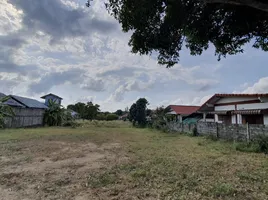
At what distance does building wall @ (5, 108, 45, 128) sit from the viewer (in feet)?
68.6

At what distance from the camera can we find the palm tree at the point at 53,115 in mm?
27641

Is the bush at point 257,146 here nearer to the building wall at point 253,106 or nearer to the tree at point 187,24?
the building wall at point 253,106

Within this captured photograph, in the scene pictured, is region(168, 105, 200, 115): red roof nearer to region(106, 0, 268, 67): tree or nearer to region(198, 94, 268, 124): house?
region(198, 94, 268, 124): house

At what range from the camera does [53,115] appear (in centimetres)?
2764

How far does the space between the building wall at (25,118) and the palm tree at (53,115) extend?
0.71m

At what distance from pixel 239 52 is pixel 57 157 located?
22.8ft

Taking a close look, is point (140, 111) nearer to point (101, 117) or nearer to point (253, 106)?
point (253, 106)

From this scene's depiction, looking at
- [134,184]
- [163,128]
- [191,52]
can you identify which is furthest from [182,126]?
[134,184]

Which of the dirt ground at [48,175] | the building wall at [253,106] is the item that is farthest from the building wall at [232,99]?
the dirt ground at [48,175]

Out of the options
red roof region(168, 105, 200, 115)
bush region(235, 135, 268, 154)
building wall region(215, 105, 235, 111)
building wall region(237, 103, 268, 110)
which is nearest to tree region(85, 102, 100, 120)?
red roof region(168, 105, 200, 115)

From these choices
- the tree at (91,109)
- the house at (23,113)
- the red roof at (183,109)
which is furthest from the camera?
the tree at (91,109)

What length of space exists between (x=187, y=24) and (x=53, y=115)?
25543mm

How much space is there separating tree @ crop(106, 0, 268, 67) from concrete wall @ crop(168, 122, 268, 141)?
192 inches

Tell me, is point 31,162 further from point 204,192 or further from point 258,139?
point 258,139
